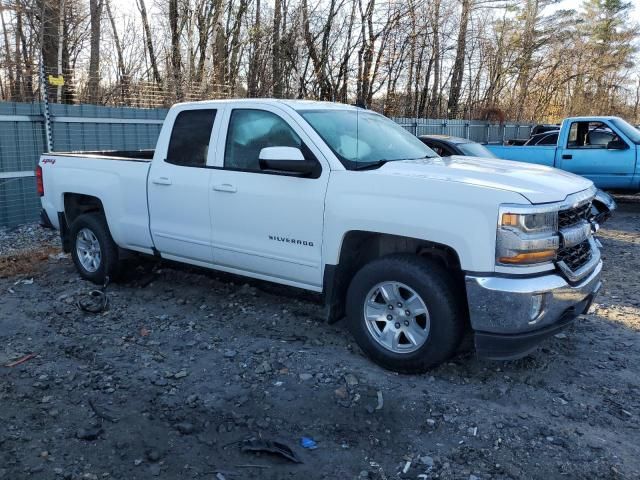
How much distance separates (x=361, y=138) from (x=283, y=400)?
7.34 ft

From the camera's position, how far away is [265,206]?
470cm

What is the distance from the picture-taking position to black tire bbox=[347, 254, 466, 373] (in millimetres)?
3873

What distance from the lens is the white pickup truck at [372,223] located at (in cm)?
367

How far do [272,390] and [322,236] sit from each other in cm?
119

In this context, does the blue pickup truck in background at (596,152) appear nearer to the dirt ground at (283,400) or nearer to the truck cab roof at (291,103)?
the dirt ground at (283,400)

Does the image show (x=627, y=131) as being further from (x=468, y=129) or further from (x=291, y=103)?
(x=468, y=129)

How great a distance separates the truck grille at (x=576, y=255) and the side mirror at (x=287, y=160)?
1.87 meters

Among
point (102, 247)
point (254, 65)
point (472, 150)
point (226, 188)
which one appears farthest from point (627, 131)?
point (254, 65)

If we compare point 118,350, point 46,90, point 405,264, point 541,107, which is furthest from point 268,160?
point 541,107

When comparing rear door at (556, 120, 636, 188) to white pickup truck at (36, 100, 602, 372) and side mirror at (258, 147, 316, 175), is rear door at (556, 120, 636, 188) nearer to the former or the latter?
white pickup truck at (36, 100, 602, 372)

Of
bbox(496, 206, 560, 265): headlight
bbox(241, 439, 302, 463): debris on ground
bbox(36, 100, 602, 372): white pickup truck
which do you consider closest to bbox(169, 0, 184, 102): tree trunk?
bbox(36, 100, 602, 372): white pickup truck

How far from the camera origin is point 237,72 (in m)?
19.4

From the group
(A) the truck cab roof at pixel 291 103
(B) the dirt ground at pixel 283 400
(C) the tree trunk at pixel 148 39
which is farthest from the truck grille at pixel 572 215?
(C) the tree trunk at pixel 148 39

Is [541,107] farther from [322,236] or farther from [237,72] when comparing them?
[322,236]
